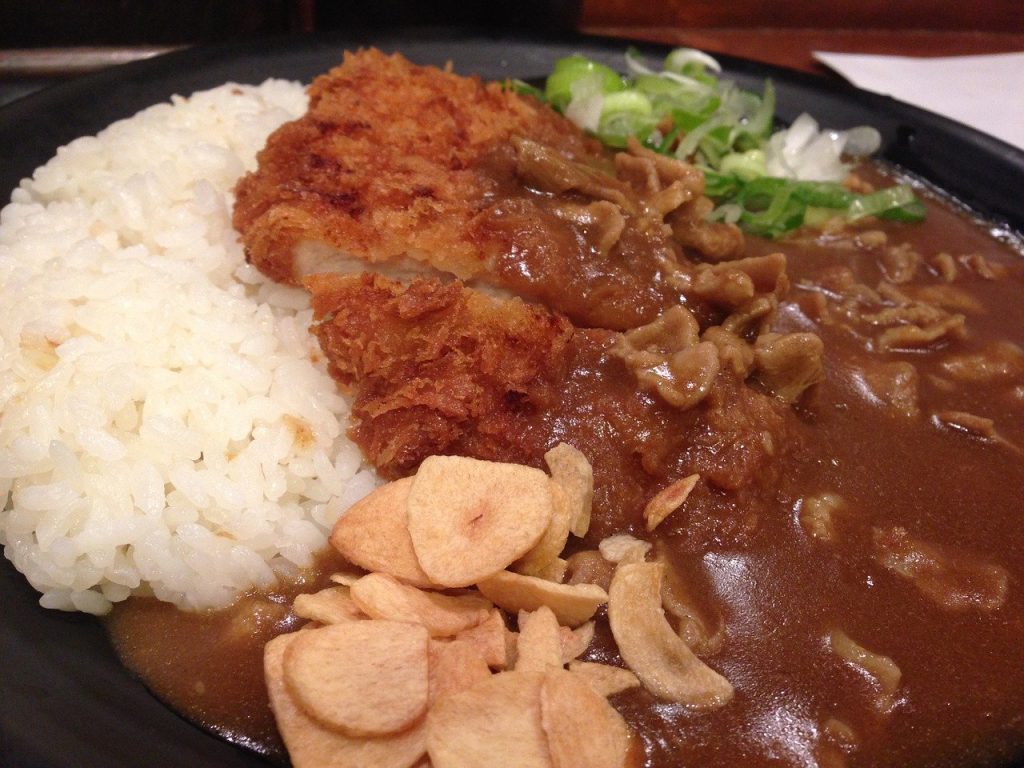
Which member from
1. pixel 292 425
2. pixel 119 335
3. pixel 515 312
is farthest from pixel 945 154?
pixel 119 335

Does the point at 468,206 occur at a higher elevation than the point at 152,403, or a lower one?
higher


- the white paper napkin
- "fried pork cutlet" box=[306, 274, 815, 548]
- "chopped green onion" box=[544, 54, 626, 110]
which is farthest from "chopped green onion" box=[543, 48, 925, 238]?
"fried pork cutlet" box=[306, 274, 815, 548]

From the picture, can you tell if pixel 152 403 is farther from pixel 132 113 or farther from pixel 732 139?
pixel 732 139

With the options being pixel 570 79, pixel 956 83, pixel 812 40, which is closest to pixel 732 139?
pixel 570 79

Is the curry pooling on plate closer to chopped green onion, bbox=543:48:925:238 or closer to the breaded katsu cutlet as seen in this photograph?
the breaded katsu cutlet

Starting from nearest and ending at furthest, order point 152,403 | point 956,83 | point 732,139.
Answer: point 152,403 < point 732,139 < point 956,83

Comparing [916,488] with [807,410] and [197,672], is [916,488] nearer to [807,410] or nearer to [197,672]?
[807,410]

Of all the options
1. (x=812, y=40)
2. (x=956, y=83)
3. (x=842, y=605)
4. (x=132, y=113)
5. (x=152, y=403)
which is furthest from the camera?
(x=812, y=40)

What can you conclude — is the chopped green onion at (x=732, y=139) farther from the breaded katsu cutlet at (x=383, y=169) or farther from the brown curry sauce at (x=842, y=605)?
the brown curry sauce at (x=842, y=605)
